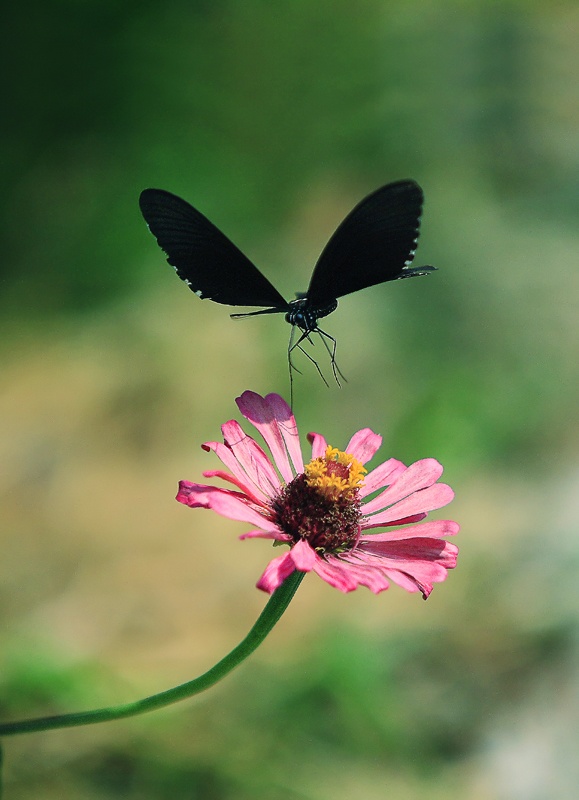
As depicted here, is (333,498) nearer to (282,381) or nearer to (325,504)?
(325,504)

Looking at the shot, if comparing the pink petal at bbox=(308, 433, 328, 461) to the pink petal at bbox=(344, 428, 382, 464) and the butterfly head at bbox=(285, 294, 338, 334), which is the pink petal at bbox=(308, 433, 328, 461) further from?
the butterfly head at bbox=(285, 294, 338, 334)

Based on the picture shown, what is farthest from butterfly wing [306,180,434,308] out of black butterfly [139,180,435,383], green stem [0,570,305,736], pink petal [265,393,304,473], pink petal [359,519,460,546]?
green stem [0,570,305,736]

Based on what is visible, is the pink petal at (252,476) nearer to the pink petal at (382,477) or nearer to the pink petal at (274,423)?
the pink petal at (274,423)

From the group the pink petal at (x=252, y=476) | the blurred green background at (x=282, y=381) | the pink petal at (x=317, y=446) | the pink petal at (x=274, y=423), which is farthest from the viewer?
the blurred green background at (x=282, y=381)

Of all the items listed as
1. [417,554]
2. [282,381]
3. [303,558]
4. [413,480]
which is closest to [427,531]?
[417,554]

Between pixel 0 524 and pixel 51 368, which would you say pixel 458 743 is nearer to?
pixel 0 524

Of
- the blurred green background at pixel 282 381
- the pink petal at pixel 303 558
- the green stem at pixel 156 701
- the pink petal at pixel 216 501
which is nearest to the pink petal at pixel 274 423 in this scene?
the pink petal at pixel 216 501

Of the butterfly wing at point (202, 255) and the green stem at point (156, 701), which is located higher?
the butterfly wing at point (202, 255)
